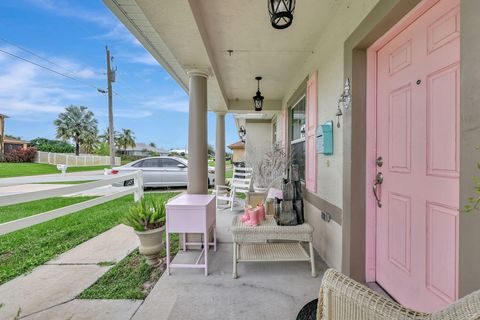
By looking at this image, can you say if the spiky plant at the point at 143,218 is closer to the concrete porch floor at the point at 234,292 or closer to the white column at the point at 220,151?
the concrete porch floor at the point at 234,292

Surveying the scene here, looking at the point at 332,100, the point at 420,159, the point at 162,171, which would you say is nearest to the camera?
the point at 420,159

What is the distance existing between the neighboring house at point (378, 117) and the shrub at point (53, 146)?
3038 cm

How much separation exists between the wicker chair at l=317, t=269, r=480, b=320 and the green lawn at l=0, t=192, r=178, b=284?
2620 mm

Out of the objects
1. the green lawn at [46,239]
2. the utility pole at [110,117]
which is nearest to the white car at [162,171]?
the green lawn at [46,239]

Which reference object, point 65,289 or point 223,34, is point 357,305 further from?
point 223,34

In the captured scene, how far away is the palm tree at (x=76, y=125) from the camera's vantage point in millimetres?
28203

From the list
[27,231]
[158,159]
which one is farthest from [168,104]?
[27,231]

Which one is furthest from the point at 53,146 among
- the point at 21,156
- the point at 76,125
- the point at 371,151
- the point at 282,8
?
the point at 371,151

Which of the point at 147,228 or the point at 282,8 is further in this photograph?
the point at 147,228

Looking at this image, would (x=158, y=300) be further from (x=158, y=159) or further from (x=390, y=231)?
(x=158, y=159)

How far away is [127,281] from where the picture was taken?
2.14 m

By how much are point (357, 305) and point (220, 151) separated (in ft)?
19.1

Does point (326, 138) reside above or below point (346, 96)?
below

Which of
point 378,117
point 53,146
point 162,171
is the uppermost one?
point 53,146
